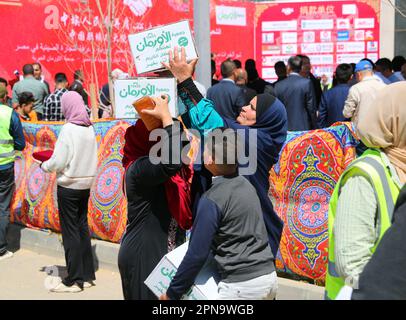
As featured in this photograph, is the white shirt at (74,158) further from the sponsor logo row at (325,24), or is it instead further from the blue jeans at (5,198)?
the sponsor logo row at (325,24)

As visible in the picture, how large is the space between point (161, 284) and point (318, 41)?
58.3 feet

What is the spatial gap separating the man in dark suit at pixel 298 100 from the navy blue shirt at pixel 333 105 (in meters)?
0.48

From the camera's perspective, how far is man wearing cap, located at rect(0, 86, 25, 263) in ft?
27.2

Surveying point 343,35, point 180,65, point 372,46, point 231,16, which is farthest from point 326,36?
point 180,65

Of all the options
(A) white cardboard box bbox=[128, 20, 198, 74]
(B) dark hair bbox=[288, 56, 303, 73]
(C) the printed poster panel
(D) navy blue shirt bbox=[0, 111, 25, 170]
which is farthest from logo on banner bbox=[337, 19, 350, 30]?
(A) white cardboard box bbox=[128, 20, 198, 74]

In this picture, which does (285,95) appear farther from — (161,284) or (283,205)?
(161,284)

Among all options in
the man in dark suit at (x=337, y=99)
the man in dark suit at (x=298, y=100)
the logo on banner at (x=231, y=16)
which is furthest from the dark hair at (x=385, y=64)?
the logo on banner at (x=231, y=16)

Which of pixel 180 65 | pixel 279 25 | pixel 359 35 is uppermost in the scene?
pixel 279 25

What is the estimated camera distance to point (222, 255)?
3.71 m

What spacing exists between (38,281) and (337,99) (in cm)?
465

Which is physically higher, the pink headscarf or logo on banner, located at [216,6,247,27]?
logo on banner, located at [216,6,247,27]

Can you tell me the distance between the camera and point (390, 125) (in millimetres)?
2791

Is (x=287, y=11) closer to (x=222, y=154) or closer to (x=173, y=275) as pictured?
(x=222, y=154)

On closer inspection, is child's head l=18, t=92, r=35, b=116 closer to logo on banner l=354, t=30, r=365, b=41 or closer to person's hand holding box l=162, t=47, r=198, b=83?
person's hand holding box l=162, t=47, r=198, b=83
